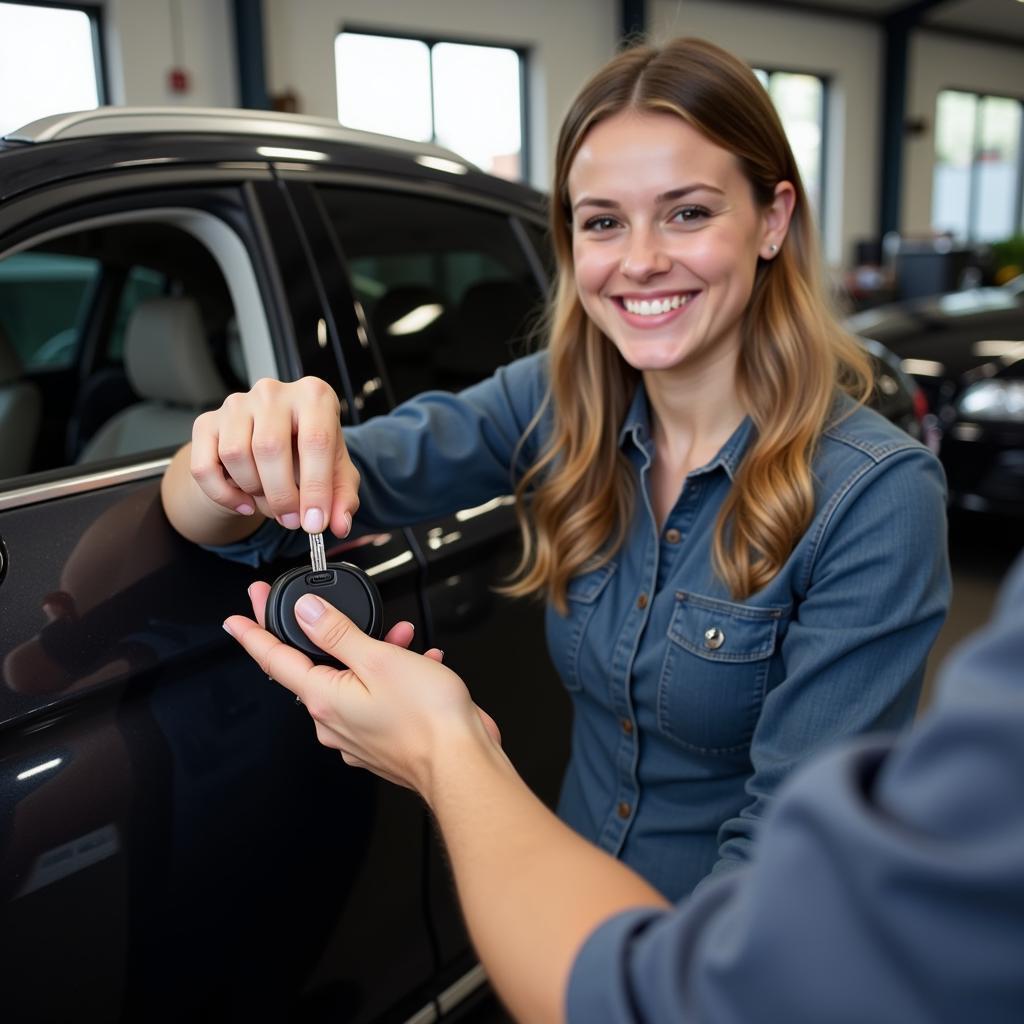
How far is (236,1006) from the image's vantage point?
51.3 inches

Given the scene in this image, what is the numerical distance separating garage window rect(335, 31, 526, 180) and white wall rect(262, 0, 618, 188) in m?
0.14

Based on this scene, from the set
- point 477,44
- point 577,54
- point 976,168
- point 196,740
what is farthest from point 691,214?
point 976,168

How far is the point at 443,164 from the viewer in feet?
6.45

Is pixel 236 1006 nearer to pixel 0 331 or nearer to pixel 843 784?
pixel 843 784

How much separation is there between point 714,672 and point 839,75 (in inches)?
532

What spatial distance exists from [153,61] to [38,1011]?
270 inches

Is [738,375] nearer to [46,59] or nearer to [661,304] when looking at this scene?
[661,304]

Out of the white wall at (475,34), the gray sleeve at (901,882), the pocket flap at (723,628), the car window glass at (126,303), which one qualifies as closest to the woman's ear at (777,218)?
the pocket flap at (723,628)

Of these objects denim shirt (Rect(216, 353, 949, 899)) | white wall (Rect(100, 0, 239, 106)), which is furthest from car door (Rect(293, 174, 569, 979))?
white wall (Rect(100, 0, 239, 106))

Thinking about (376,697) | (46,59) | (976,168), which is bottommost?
(376,697)

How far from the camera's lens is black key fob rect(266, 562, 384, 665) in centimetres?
100

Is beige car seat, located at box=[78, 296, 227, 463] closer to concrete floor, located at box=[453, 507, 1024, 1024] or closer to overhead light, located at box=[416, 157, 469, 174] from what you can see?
overhead light, located at box=[416, 157, 469, 174]

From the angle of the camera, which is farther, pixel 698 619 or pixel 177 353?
pixel 177 353

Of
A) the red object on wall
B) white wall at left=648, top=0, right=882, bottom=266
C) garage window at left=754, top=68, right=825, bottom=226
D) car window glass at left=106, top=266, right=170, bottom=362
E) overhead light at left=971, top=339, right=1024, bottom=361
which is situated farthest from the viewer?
garage window at left=754, top=68, right=825, bottom=226
